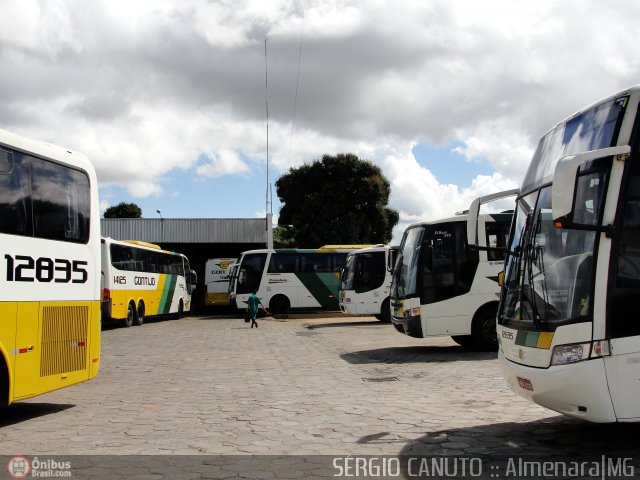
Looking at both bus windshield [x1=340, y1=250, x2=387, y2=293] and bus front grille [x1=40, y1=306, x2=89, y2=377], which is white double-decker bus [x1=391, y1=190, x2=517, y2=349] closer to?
bus front grille [x1=40, y1=306, x2=89, y2=377]

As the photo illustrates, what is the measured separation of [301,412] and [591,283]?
158 inches

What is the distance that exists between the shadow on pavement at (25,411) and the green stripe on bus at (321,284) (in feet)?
78.9

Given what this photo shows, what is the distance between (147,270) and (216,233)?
59.1 ft

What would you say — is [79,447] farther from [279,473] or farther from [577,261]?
[577,261]

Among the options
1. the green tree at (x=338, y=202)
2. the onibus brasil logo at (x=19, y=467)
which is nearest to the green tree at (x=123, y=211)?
the green tree at (x=338, y=202)

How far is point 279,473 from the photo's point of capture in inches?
214

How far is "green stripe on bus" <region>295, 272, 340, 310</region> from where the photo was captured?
33.1 meters

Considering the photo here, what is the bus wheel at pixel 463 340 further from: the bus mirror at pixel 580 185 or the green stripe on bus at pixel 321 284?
the green stripe on bus at pixel 321 284

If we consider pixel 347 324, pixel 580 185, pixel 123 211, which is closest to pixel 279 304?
pixel 347 324

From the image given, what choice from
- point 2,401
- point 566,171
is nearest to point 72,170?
point 2,401

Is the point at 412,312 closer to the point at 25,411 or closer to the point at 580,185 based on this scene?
the point at 25,411

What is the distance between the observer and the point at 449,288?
1429 centimetres

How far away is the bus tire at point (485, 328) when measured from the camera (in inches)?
564

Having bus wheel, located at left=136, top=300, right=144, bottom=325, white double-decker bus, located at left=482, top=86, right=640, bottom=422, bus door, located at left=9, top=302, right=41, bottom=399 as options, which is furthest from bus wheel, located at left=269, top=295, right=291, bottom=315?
white double-decker bus, located at left=482, top=86, right=640, bottom=422
